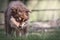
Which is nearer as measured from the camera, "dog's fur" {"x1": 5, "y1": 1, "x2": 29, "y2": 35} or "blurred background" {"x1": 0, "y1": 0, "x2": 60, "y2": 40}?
"dog's fur" {"x1": 5, "y1": 1, "x2": 29, "y2": 35}

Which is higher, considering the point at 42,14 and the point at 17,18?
the point at 17,18

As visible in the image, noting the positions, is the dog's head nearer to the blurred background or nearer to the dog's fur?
the dog's fur

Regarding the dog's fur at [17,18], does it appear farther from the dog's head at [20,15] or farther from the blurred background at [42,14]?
the blurred background at [42,14]

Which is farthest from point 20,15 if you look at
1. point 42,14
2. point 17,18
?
point 42,14

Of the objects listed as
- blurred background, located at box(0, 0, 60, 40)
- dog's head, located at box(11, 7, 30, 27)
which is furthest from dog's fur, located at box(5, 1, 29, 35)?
blurred background, located at box(0, 0, 60, 40)

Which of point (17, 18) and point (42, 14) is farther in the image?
point (42, 14)

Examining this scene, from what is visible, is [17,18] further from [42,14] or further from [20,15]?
[42,14]

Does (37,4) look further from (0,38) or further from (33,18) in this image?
(0,38)

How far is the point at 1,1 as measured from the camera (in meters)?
8.43

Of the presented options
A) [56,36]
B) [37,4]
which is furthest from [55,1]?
[56,36]

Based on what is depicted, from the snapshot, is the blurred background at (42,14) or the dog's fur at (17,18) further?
the blurred background at (42,14)

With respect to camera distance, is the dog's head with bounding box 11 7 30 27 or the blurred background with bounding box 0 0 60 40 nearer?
the dog's head with bounding box 11 7 30 27

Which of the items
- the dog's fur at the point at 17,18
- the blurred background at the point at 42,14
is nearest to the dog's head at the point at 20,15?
the dog's fur at the point at 17,18

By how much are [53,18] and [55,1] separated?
2.23 ft
